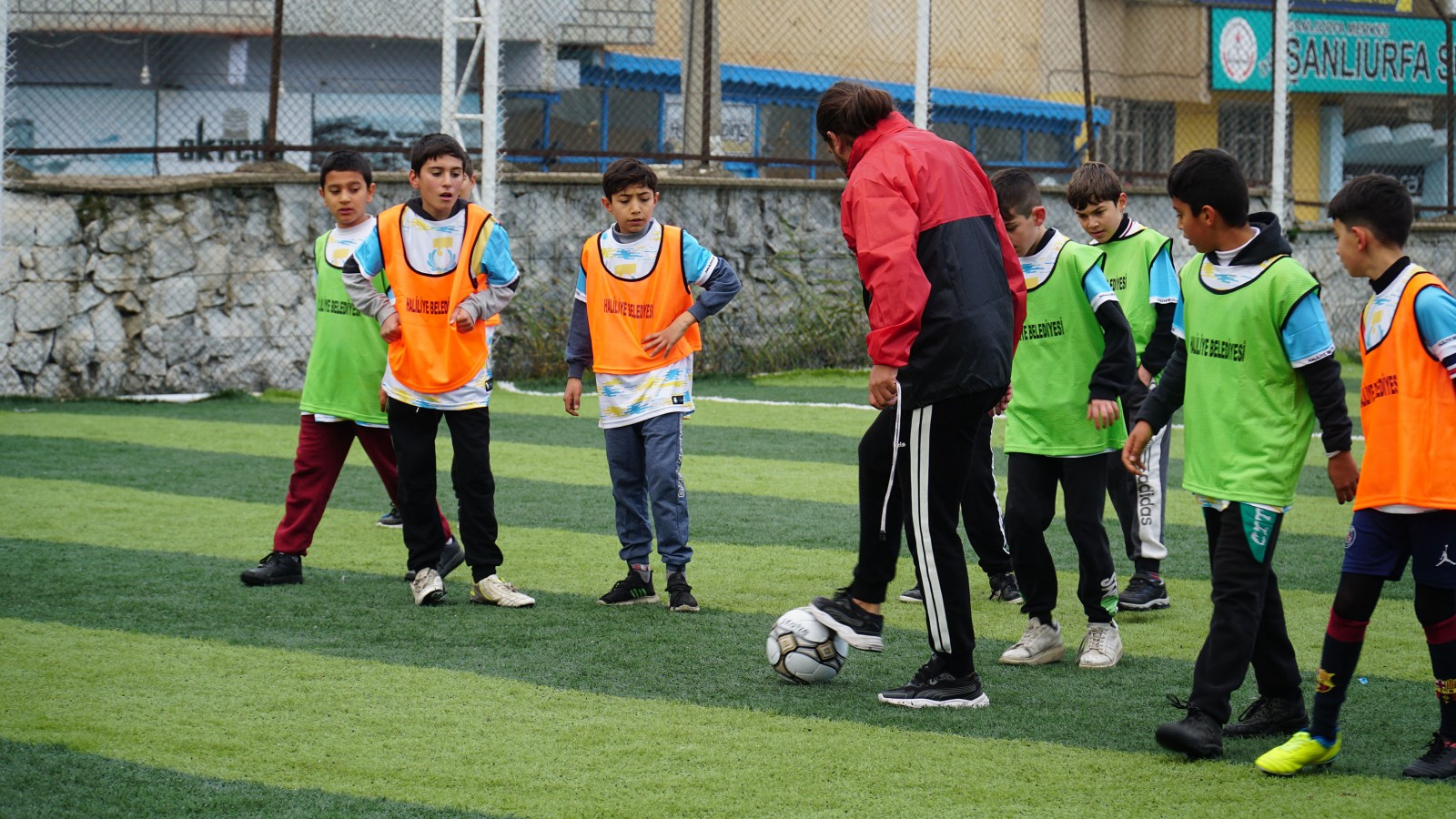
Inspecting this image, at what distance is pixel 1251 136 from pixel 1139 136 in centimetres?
117

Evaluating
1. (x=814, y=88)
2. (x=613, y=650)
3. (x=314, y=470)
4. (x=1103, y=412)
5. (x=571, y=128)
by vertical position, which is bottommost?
(x=613, y=650)

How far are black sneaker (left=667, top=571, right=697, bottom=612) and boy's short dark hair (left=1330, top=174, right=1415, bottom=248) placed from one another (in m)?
2.79

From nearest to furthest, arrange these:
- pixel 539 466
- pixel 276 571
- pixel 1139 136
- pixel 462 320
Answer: pixel 462 320 → pixel 276 571 → pixel 539 466 → pixel 1139 136

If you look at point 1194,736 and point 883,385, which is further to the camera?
point 883,385

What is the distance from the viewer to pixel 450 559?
644 centimetres

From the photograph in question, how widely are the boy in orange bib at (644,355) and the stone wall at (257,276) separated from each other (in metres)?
7.63

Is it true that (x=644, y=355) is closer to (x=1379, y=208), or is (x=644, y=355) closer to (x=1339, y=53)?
(x=1379, y=208)

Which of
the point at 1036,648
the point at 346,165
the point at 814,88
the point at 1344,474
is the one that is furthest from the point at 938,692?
the point at 814,88

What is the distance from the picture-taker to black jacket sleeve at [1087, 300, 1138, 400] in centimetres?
501

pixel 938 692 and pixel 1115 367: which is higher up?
pixel 1115 367

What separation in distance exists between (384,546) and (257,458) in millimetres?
2870

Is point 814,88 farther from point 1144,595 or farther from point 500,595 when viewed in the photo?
point 500,595

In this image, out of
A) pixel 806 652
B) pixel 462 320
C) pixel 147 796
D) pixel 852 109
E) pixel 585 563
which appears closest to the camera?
pixel 147 796

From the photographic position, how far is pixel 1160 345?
5.89 meters
